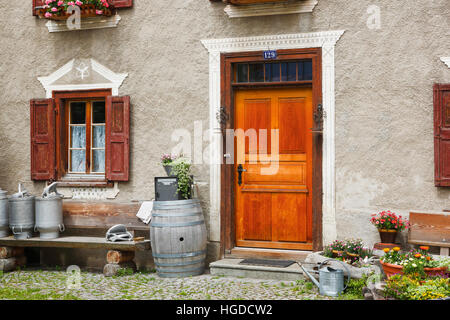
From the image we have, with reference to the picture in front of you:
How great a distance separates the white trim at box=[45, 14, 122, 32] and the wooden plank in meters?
3.06

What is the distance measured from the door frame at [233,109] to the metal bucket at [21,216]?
2.63m

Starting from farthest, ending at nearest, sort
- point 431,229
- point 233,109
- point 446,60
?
point 233,109 → point 446,60 → point 431,229

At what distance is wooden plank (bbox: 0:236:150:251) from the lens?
6.55m

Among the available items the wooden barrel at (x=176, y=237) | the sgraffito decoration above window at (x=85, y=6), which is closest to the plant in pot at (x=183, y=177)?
the wooden barrel at (x=176, y=237)

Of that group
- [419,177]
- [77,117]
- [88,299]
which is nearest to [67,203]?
[77,117]

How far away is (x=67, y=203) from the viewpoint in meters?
7.30

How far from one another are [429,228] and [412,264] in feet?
3.40

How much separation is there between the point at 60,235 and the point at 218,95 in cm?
302

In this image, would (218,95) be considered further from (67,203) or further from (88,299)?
(88,299)

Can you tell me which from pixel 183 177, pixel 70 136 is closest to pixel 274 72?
pixel 183 177

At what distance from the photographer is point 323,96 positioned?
6.52 meters

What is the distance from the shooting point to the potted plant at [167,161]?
676 centimetres

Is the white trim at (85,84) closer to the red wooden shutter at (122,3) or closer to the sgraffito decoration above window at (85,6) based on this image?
the sgraffito decoration above window at (85,6)

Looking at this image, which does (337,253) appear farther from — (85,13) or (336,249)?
(85,13)
